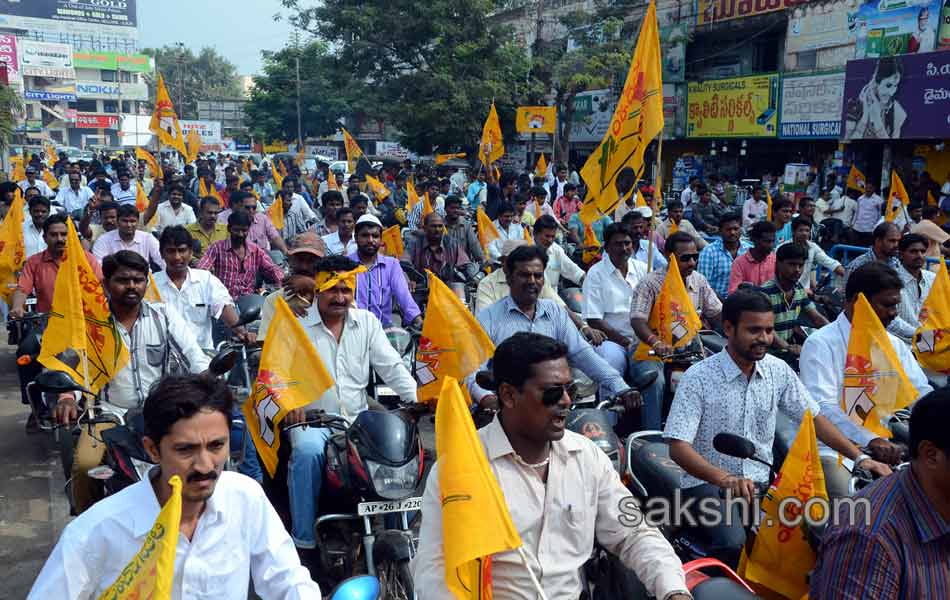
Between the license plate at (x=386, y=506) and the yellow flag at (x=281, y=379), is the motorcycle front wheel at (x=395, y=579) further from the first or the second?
the yellow flag at (x=281, y=379)

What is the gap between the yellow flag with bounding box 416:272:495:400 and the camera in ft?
15.8

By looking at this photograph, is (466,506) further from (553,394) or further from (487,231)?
(487,231)

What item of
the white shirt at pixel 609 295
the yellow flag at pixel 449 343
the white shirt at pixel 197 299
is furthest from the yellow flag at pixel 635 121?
the white shirt at pixel 197 299

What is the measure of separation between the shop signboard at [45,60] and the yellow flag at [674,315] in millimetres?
79813

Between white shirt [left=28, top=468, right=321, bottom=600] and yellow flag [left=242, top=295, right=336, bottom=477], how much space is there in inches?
62.0

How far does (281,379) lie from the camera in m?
4.29

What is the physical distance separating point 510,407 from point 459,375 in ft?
6.38

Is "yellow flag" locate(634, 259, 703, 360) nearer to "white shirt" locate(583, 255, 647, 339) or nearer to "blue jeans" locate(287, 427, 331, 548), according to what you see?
"white shirt" locate(583, 255, 647, 339)

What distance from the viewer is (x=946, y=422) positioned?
2316mm

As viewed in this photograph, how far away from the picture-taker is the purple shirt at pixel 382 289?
681 centimetres

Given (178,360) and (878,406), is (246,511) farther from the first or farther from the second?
(878,406)

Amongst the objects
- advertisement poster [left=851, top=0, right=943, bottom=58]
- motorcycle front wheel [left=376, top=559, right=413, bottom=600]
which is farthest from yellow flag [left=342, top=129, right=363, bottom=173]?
motorcycle front wheel [left=376, top=559, right=413, bottom=600]

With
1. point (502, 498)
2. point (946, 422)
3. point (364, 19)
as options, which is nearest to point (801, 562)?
point (946, 422)

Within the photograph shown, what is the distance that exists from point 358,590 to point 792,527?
1688 millimetres
